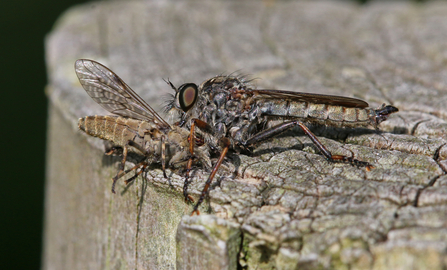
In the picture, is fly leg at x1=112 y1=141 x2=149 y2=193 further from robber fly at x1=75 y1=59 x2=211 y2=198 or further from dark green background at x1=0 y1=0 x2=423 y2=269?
dark green background at x1=0 y1=0 x2=423 y2=269

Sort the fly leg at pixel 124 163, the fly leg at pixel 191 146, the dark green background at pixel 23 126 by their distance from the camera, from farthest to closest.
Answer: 1. the dark green background at pixel 23 126
2. the fly leg at pixel 124 163
3. the fly leg at pixel 191 146

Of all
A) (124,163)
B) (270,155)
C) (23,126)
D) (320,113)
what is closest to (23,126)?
(23,126)

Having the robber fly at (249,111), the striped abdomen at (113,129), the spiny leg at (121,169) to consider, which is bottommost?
the spiny leg at (121,169)

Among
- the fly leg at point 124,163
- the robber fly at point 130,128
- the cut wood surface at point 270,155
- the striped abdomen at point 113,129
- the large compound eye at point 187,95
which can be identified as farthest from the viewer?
the large compound eye at point 187,95

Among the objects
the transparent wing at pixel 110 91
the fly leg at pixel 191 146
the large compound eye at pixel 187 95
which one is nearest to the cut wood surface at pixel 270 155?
the fly leg at pixel 191 146

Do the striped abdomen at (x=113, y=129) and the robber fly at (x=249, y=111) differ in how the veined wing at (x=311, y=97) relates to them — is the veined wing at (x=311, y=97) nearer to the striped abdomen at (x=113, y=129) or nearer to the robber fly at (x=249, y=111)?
the robber fly at (x=249, y=111)

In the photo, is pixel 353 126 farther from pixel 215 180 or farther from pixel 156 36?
pixel 156 36

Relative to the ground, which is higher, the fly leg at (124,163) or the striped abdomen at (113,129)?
the striped abdomen at (113,129)

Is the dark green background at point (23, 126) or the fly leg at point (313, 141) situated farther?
the dark green background at point (23, 126)
